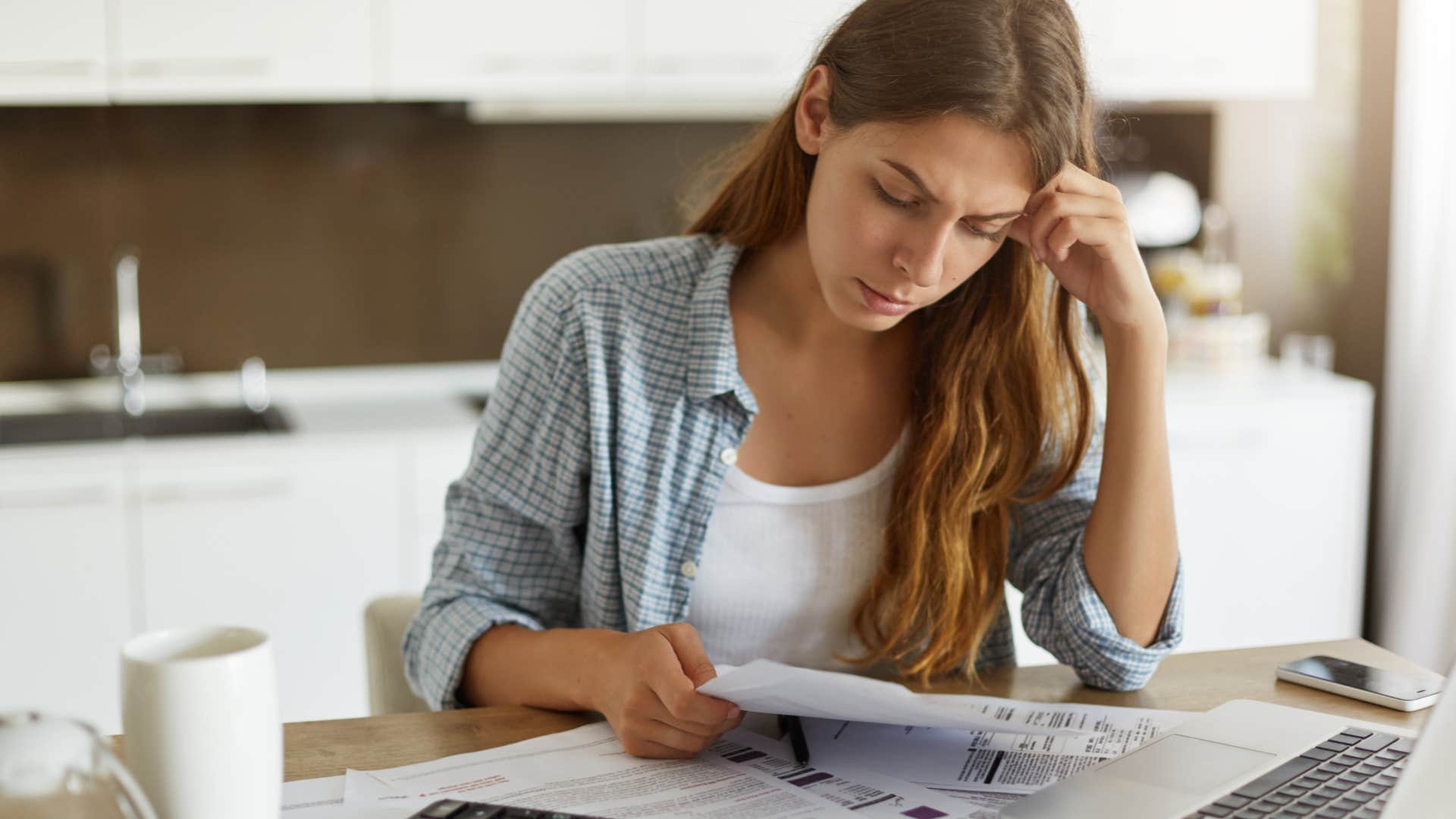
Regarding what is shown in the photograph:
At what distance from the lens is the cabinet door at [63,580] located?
2498mm

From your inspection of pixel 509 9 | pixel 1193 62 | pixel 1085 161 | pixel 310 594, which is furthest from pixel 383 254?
pixel 1085 161

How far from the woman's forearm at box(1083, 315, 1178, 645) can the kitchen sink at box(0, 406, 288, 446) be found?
199 centimetres

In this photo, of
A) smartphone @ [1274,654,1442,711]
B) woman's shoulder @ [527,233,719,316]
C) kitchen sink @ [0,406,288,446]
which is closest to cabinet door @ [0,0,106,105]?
kitchen sink @ [0,406,288,446]

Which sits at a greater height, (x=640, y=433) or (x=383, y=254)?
(x=383, y=254)

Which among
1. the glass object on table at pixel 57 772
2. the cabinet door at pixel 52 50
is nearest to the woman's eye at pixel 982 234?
the glass object on table at pixel 57 772

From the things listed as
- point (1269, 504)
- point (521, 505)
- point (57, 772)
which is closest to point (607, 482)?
point (521, 505)

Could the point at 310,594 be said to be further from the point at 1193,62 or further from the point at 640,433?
the point at 1193,62

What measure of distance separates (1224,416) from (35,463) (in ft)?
7.82

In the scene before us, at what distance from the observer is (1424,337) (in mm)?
3092

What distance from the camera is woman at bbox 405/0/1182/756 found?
1194mm

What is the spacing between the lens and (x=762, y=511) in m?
1.39

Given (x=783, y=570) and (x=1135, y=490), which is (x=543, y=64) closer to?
(x=783, y=570)

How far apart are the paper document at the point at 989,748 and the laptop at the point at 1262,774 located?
0.18ft

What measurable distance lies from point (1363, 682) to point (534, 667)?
2.31 ft
